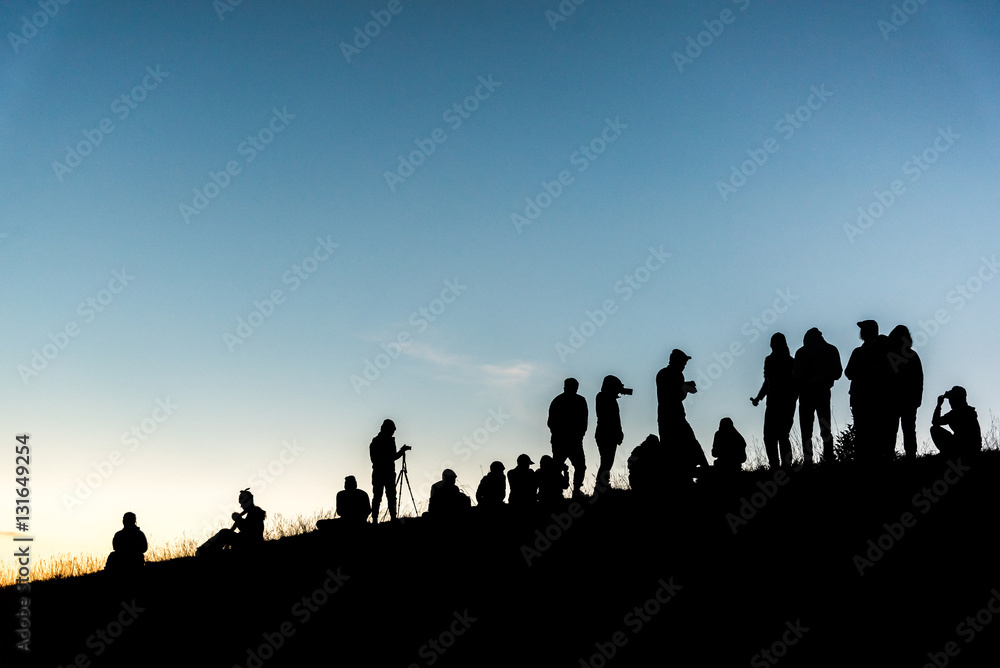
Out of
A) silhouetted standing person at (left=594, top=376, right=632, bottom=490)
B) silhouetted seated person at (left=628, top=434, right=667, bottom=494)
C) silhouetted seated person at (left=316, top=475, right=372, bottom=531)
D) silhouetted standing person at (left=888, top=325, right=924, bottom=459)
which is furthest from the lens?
silhouetted seated person at (left=316, top=475, right=372, bottom=531)

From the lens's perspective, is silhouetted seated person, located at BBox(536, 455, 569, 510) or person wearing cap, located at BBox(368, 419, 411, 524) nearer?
silhouetted seated person, located at BBox(536, 455, 569, 510)

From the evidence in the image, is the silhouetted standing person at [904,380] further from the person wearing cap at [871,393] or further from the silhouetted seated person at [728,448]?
the silhouetted seated person at [728,448]

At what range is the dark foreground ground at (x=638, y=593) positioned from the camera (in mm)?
6988

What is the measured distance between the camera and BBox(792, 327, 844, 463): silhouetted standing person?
11328 mm

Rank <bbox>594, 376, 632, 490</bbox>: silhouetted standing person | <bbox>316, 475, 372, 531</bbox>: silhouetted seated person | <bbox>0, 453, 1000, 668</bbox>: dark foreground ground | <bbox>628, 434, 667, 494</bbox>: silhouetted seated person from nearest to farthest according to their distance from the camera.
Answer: <bbox>0, 453, 1000, 668</bbox>: dark foreground ground → <bbox>628, 434, 667, 494</bbox>: silhouetted seated person → <bbox>594, 376, 632, 490</bbox>: silhouetted standing person → <bbox>316, 475, 372, 531</bbox>: silhouetted seated person

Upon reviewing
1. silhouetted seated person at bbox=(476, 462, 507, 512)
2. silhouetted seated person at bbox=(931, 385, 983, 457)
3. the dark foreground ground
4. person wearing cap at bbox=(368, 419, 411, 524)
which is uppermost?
person wearing cap at bbox=(368, 419, 411, 524)

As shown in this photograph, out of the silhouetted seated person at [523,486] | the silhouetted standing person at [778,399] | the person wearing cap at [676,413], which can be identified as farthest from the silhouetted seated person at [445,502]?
the silhouetted standing person at [778,399]

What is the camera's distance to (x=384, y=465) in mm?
14438

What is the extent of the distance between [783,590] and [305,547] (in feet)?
25.0

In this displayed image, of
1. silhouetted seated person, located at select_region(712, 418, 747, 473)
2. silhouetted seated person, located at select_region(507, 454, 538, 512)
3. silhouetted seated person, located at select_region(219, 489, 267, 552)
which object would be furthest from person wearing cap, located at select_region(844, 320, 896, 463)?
silhouetted seated person, located at select_region(219, 489, 267, 552)

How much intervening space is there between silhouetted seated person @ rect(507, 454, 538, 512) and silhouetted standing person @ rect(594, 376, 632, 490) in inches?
38.2

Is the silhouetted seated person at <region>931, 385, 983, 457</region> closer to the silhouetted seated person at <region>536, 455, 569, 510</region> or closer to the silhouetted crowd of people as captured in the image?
the silhouetted crowd of people

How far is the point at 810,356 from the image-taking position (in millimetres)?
11430

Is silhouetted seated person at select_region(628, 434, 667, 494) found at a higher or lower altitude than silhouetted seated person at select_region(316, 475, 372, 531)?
lower
